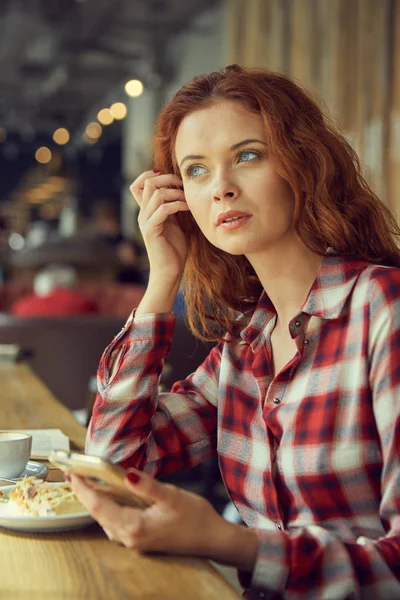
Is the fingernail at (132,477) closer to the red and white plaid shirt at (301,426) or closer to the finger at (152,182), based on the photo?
the red and white plaid shirt at (301,426)

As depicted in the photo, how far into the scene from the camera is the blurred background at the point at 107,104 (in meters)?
3.95

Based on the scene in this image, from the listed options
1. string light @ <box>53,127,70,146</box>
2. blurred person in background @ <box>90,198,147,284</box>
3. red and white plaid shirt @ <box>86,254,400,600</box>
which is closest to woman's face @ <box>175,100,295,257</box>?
red and white plaid shirt @ <box>86,254,400,600</box>

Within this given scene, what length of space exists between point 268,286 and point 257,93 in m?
0.32

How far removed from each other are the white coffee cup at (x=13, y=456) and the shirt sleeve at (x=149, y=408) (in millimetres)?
169

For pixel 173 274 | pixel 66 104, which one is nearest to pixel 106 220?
pixel 66 104

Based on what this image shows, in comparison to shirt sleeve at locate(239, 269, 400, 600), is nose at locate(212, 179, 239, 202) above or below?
above

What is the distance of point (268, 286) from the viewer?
1.41 metres

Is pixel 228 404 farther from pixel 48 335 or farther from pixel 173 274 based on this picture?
pixel 48 335

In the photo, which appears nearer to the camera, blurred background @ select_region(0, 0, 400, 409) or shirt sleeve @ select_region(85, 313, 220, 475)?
shirt sleeve @ select_region(85, 313, 220, 475)

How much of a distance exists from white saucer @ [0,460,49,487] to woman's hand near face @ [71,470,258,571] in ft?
1.09

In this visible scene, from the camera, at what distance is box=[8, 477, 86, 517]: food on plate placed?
42.1 inches

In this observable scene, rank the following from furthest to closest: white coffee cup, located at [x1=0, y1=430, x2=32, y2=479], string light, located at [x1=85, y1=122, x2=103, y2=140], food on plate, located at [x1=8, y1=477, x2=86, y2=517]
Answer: string light, located at [x1=85, y1=122, x2=103, y2=140], white coffee cup, located at [x1=0, y1=430, x2=32, y2=479], food on plate, located at [x1=8, y1=477, x2=86, y2=517]

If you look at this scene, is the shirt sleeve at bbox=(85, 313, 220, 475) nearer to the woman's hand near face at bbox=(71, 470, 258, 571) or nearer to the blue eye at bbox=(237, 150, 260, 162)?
the blue eye at bbox=(237, 150, 260, 162)

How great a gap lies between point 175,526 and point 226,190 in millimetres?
598
